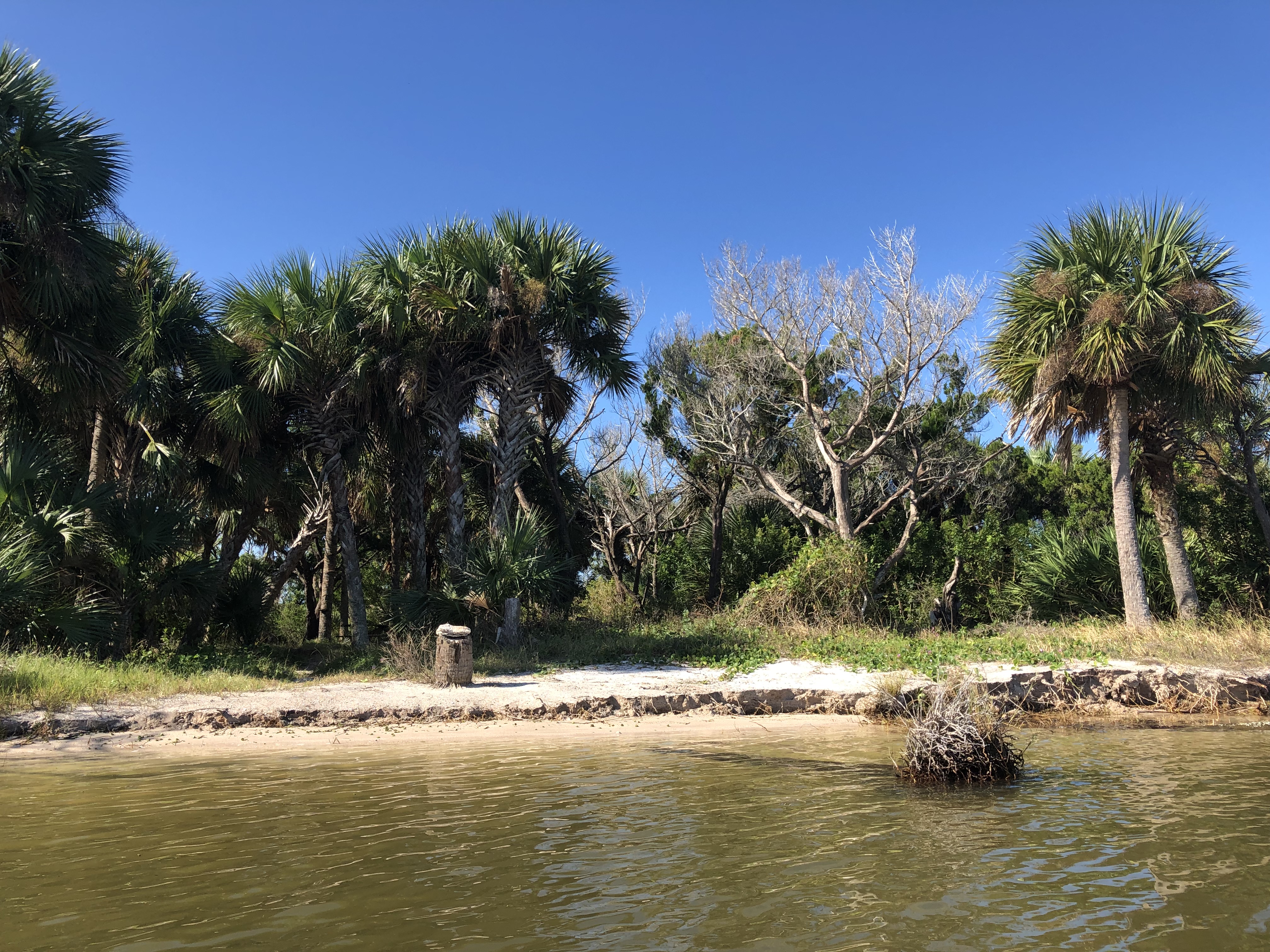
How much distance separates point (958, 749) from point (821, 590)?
403 inches

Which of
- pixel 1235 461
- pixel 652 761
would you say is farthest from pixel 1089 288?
pixel 652 761

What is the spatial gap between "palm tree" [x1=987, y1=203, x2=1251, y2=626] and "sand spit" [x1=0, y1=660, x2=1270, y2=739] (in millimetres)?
3561

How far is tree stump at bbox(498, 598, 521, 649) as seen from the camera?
1565 centimetres

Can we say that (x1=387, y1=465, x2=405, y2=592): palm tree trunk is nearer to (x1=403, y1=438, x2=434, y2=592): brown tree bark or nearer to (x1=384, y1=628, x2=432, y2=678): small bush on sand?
(x1=403, y1=438, x2=434, y2=592): brown tree bark

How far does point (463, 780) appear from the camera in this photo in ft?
23.3

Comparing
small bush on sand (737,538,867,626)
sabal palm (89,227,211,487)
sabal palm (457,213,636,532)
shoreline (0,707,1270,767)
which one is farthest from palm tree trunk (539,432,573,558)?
shoreline (0,707,1270,767)

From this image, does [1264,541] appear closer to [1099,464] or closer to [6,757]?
[1099,464]

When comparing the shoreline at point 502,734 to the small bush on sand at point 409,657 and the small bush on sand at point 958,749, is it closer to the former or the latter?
the small bush on sand at point 958,749

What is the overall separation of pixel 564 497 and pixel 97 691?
13.3 m

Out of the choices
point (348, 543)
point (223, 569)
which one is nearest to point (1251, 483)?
point (348, 543)

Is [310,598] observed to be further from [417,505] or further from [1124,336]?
[1124,336]

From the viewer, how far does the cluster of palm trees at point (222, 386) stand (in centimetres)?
1220

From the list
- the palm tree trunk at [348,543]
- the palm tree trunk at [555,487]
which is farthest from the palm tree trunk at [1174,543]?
the palm tree trunk at [348,543]

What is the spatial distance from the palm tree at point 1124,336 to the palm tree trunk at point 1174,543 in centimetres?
2
